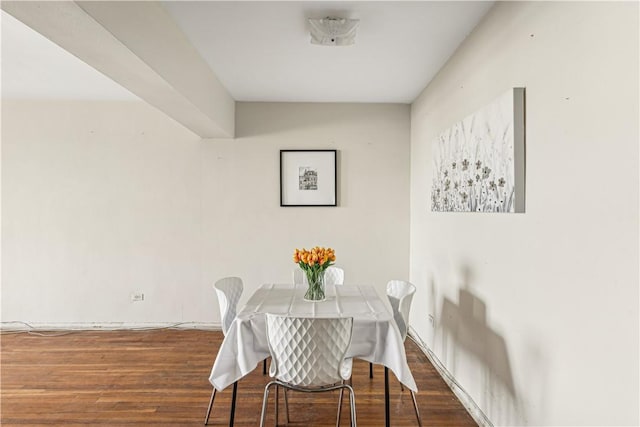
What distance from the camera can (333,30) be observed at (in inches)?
93.0

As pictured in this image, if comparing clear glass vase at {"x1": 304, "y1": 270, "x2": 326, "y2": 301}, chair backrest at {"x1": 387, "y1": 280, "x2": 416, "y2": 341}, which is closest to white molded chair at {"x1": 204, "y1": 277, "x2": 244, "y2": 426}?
clear glass vase at {"x1": 304, "y1": 270, "x2": 326, "y2": 301}

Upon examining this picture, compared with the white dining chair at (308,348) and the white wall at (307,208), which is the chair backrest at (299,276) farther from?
the white dining chair at (308,348)

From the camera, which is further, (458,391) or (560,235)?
(458,391)

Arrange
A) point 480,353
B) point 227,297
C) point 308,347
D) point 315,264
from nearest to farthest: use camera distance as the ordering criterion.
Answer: point 308,347, point 480,353, point 315,264, point 227,297

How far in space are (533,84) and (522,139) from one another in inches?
10.0

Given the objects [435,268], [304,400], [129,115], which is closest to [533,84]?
[435,268]

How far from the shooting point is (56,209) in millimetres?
4230

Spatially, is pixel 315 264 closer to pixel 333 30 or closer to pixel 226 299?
pixel 226 299

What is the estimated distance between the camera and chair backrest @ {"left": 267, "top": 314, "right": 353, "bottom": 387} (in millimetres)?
1906

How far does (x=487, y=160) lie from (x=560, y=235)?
70cm

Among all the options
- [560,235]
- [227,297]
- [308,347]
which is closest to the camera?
[560,235]

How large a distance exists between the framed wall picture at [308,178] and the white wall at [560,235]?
1832mm

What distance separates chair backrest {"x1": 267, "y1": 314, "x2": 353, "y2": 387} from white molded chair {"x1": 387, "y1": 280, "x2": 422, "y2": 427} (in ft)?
2.06

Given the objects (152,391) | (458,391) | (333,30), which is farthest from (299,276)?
(333,30)
